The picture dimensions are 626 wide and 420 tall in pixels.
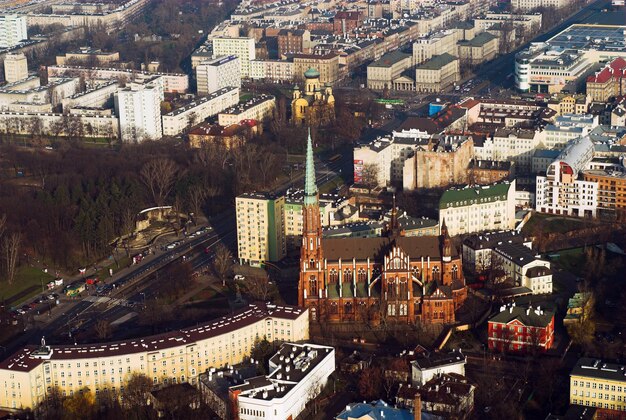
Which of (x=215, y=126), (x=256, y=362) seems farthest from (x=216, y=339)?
(x=215, y=126)

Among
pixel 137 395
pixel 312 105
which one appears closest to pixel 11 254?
pixel 137 395

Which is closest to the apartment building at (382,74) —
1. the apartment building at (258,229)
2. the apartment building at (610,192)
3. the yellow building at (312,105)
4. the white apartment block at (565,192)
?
the yellow building at (312,105)

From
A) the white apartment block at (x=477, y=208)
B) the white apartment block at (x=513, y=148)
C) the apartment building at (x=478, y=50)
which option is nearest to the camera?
the white apartment block at (x=477, y=208)

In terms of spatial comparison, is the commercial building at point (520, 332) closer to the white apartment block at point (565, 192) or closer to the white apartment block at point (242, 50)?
the white apartment block at point (565, 192)

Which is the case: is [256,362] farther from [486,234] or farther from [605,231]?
[605,231]

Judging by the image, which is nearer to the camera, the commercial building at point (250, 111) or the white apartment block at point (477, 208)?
the white apartment block at point (477, 208)

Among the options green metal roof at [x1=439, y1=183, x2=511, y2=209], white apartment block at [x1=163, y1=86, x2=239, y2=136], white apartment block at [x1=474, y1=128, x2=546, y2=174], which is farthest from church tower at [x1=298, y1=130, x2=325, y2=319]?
white apartment block at [x1=163, y1=86, x2=239, y2=136]

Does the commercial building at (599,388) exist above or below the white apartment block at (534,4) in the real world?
below
